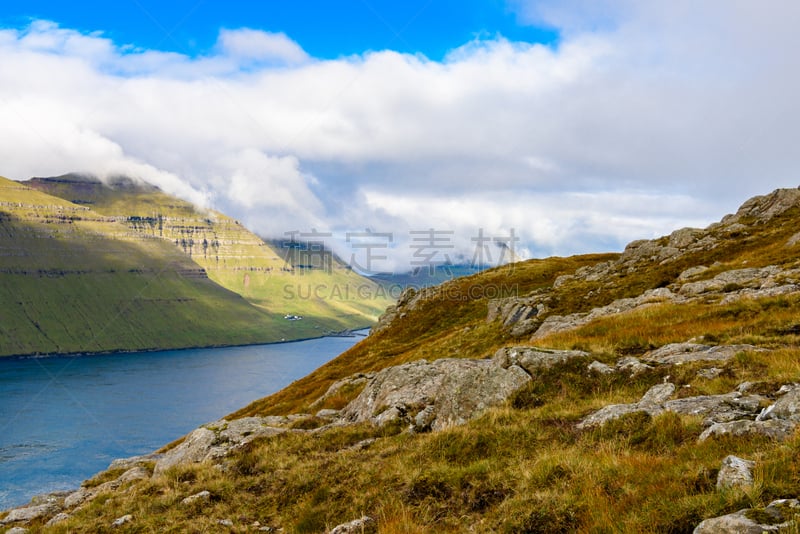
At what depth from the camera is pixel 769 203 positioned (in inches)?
2960

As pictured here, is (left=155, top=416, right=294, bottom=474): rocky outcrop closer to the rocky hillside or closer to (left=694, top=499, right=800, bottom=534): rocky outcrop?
the rocky hillside

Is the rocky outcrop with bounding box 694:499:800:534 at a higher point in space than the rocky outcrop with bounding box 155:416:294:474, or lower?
higher

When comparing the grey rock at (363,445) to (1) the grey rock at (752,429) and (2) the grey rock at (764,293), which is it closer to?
(1) the grey rock at (752,429)

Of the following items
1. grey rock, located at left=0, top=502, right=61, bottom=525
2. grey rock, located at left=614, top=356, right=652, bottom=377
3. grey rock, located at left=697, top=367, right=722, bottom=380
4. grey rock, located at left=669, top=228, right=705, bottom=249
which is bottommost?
grey rock, located at left=0, top=502, right=61, bottom=525

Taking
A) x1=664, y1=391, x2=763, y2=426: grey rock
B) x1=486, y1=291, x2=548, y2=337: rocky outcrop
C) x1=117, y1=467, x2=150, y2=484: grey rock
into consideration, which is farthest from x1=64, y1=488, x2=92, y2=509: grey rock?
x1=486, y1=291, x2=548, y2=337: rocky outcrop

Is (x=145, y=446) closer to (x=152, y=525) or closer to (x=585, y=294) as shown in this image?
(x=585, y=294)

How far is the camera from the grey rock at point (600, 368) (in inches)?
705

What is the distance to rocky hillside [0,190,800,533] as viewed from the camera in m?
8.83

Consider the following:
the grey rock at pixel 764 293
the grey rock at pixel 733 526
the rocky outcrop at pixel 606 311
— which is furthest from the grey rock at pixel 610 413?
the rocky outcrop at pixel 606 311

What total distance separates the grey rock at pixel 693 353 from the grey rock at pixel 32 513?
2582cm

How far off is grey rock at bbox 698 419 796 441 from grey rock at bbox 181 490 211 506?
1452cm

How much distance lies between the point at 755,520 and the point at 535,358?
40.9ft

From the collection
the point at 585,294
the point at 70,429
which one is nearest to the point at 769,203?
the point at 585,294

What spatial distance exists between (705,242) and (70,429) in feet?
645
